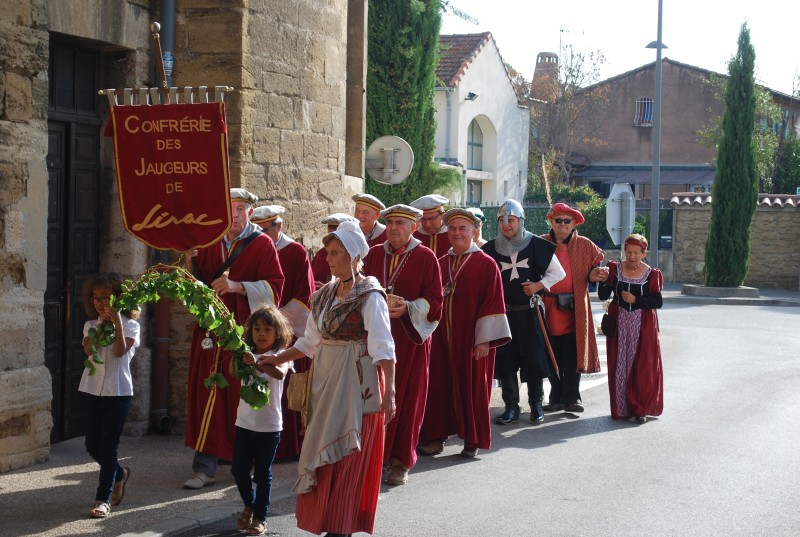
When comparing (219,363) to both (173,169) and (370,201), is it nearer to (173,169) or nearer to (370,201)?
(173,169)

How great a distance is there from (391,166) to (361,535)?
871 centimetres

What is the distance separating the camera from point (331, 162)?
10.8m

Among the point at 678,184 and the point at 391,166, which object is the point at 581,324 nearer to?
the point at 391,166

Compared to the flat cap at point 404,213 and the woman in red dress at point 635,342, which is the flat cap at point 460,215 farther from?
the woman in red dress at point 635,342

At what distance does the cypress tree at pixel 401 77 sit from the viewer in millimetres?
23953

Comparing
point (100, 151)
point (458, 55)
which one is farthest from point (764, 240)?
point (100, 151)

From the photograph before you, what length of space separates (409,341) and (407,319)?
355 millimetres

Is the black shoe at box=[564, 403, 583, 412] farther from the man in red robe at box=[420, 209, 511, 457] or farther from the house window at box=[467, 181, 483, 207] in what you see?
the house window at box=[467, 181, 483, 207]

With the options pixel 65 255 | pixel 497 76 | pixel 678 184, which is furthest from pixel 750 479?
pixel 678 184

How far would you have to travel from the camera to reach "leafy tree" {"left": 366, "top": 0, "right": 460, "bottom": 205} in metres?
24.0

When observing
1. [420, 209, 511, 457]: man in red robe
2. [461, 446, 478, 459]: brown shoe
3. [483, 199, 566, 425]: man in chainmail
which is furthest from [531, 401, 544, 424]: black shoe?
[461, 446, 478, 459]: brown shoe

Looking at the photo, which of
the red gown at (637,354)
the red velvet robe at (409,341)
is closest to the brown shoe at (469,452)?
the red velvet robe at (409,341)

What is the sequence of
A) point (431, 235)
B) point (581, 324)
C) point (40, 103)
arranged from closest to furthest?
point (40, 103) → point (431, 235) → point (581, 324)

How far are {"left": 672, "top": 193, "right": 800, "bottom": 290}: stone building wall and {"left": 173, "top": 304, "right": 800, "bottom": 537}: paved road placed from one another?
2097 cm
